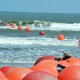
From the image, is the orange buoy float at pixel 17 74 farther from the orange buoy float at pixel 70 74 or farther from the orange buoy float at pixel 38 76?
the orange buoy float at pixel 70 74

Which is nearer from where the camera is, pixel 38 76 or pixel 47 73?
pixel 38 76

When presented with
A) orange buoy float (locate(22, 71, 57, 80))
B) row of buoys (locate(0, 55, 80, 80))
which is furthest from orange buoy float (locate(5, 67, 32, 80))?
orange buoy float (locate(22, 71, 57, 80))

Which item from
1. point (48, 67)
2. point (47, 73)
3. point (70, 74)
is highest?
point (47, 73)

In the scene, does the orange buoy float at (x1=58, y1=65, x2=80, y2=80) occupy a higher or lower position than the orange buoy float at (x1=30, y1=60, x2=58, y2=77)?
higher

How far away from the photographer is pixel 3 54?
69.4 ft

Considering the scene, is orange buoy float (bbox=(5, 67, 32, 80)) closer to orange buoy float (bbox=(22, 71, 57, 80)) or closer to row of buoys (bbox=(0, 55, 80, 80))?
row of buoys (bbox=(0, 55, 80, 80))

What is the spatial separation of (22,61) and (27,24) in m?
43.5

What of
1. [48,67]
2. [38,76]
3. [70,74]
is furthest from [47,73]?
[48,67]

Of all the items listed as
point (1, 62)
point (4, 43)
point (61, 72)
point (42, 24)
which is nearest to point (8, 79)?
point (61, 72)

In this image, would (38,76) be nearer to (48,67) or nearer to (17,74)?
(17,74)

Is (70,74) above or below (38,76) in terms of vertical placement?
below

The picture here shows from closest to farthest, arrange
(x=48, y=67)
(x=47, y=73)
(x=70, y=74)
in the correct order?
(x=47, y=73) < (x=70, y=74) < (x=48, y=67)

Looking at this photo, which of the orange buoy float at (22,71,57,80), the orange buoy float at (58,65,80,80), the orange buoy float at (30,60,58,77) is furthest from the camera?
the orange buoy float at (30,60,58,77)

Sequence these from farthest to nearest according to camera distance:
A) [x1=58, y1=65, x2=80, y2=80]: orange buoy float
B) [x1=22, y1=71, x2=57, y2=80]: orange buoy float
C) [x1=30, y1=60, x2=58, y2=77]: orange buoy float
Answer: [x1=30, y1=60, x2=58, y2=77]: orange buoy float → [x1=58, y1=65, x2=80, y2=80]: orange buoy float → [x1=22, y1=71, x2=57, y2=80]: orange buoy float
